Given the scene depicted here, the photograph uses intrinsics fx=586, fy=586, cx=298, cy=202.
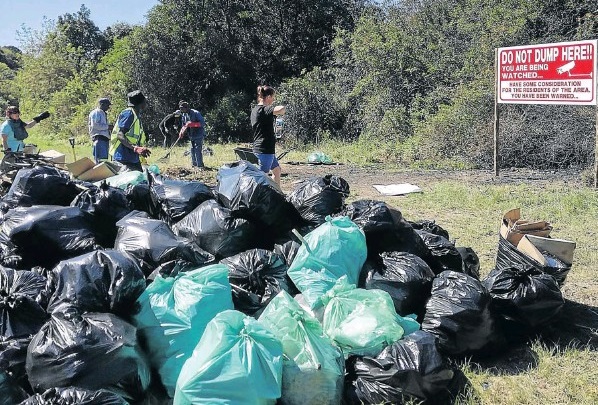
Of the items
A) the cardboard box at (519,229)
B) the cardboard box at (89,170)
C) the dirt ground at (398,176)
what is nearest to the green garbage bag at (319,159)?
the dirt ground at (398,176)

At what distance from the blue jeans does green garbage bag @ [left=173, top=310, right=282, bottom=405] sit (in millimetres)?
8575

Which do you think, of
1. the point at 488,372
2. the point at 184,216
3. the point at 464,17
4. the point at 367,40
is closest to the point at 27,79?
the point at 367,40

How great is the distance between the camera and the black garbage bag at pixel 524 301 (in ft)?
11.6

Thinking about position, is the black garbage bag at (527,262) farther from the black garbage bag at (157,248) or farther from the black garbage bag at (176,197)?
the black garbage bag at (176,197)

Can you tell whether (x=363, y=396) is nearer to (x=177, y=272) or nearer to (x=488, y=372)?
(x=488, y=372)


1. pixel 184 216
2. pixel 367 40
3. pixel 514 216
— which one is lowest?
pixel 514 216

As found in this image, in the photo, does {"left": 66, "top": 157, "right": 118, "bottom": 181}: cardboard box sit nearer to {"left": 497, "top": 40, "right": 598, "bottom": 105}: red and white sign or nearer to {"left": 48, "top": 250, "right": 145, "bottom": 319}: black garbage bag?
{"left": 48, "top": 250, "right": 145, "bottom": 319}: black garbage bag

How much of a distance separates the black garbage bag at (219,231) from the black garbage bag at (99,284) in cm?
76

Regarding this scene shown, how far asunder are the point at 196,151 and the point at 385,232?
25.3ft

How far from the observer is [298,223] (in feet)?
13.5

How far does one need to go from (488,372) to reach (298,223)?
5.16ft

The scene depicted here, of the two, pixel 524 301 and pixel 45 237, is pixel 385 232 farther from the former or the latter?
pixel 45 237

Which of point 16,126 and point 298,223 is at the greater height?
point 16,126

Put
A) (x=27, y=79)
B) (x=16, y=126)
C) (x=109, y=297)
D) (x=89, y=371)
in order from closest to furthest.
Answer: (x=89, y=371)
(x=109, y=297)
(x=16, y=126)
(x=27, y=79)
